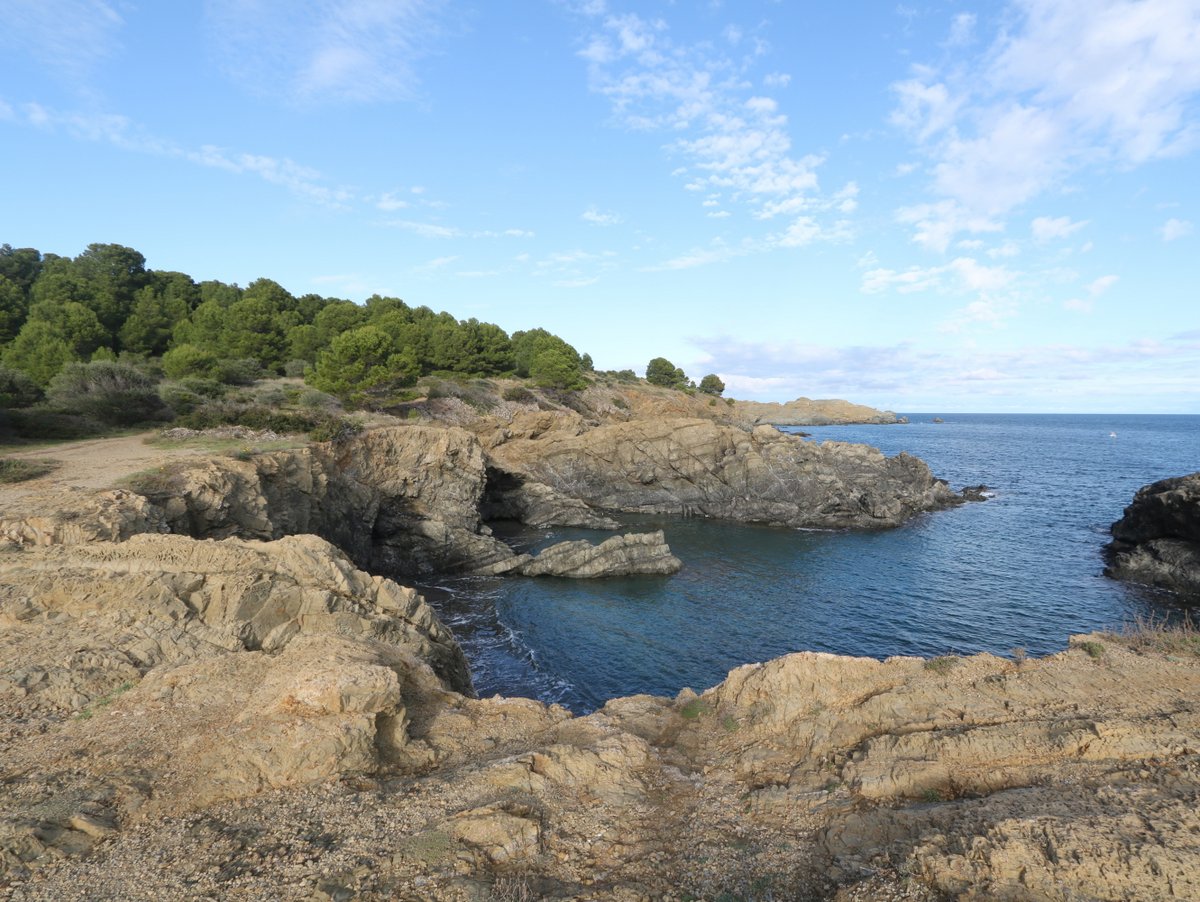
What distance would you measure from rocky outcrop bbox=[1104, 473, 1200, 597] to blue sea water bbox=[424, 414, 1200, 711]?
6.85 ft

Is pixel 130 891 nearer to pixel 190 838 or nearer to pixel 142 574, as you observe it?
pixel 190 838

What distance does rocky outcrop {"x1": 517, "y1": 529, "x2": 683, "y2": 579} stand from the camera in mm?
38688

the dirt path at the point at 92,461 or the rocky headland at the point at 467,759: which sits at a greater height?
the dirt path at the point at 92,461

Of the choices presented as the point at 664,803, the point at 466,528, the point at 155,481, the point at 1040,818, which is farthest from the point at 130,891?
the point at 466,528

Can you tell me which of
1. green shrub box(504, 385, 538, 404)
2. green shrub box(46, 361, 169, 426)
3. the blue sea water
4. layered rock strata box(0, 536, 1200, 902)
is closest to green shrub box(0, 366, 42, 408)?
green shrub box(46, 361, 169, 426)

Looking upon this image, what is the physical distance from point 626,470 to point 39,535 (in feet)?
156

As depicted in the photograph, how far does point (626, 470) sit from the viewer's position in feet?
197

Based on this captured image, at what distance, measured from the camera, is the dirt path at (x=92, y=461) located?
65.1ft

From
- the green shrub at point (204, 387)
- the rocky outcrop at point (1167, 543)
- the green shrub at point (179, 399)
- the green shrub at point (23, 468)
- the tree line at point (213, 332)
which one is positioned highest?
the tree line at point (213, 332)

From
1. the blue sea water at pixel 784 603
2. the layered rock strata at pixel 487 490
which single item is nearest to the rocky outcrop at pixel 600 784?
the layered rock strata at pixel 487 490

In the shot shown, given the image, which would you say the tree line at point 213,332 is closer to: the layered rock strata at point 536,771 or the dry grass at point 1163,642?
the layered rock strata at point 536,771

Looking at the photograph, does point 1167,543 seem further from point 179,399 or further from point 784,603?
point 179,399

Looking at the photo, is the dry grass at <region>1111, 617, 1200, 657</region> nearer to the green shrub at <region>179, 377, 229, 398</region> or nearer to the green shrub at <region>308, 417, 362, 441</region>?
the green shrub at <region>308, 417, 362, 441</region>

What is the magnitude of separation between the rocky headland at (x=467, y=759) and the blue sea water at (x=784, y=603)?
9626 millimetres
